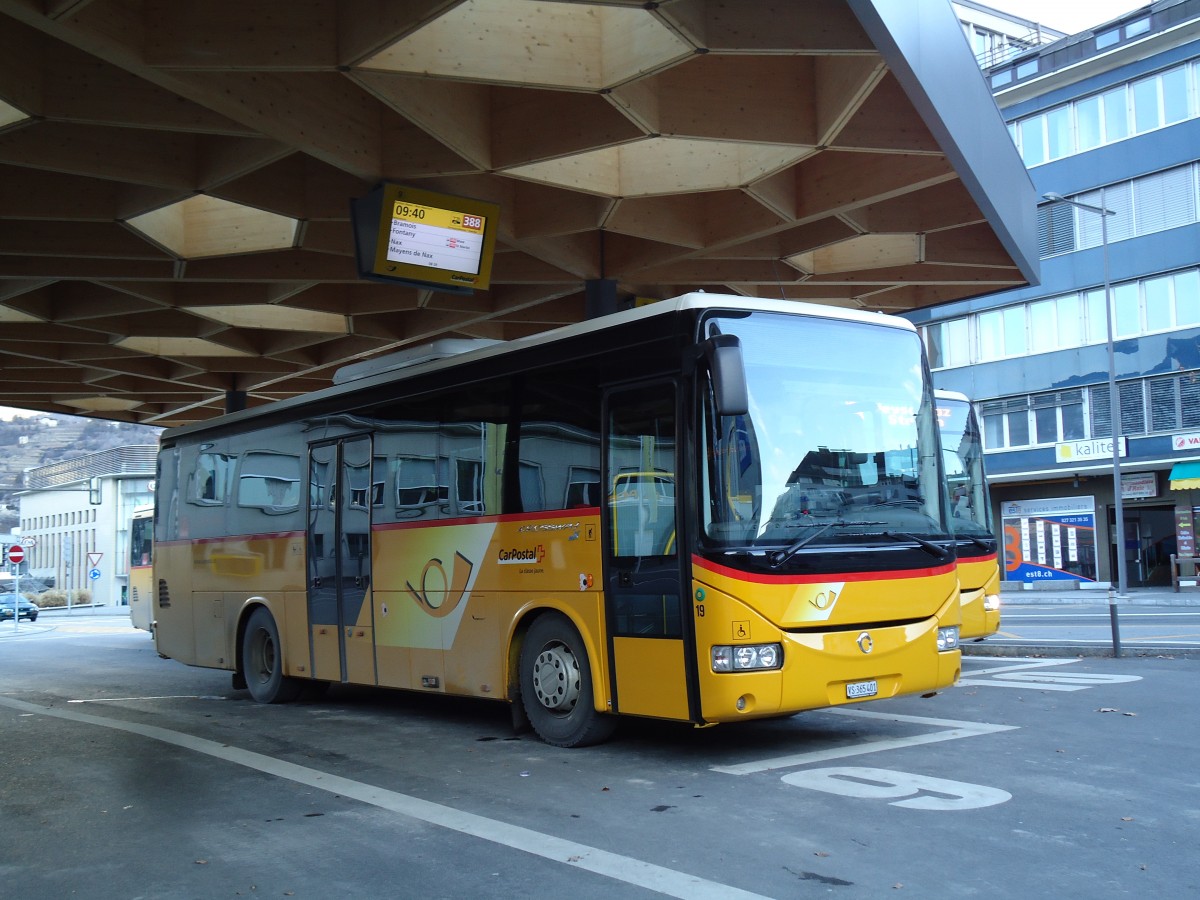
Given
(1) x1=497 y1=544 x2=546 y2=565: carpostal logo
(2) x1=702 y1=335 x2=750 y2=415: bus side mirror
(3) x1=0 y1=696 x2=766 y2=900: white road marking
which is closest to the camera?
(3) x1=0 y1=696 x2=766 y2=900: white road marking

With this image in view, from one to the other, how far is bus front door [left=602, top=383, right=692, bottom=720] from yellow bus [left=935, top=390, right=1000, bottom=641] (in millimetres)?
6140

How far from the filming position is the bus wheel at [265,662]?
1370cm

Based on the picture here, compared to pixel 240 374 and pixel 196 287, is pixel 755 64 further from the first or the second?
pixel 240 374

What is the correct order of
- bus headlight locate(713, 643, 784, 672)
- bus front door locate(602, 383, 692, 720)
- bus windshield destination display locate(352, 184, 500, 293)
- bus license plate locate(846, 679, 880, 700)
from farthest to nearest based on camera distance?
bus windshield destination display locate(352, 184, 500, 293)
bus license plate locate(846, 679, 880, 700)
bus front door locate(602, 383, 692, 720)
bus headlight locate(713, 643, 784, 672)

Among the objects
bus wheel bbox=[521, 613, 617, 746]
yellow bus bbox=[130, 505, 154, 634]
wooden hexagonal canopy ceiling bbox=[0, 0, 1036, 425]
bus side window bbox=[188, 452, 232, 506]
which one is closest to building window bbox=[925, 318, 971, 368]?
wooden hexagonal canopy ceiling bbox=[0, 0, 1036, 425]

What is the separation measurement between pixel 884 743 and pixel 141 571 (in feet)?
75.0

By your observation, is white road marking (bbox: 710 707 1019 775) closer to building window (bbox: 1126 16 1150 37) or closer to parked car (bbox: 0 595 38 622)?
building window (bbox: 1126 16 1150 37)

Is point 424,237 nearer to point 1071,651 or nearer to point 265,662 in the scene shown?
point 265,662

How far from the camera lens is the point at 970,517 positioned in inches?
595

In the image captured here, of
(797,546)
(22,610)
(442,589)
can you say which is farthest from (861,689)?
(22,610)

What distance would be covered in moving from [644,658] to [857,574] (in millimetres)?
1652

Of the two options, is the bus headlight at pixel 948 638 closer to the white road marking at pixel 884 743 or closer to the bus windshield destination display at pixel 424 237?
the white road marking at pixel 884 743

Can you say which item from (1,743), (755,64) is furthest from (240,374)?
(755,64)

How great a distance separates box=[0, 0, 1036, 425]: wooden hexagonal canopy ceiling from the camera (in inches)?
349
